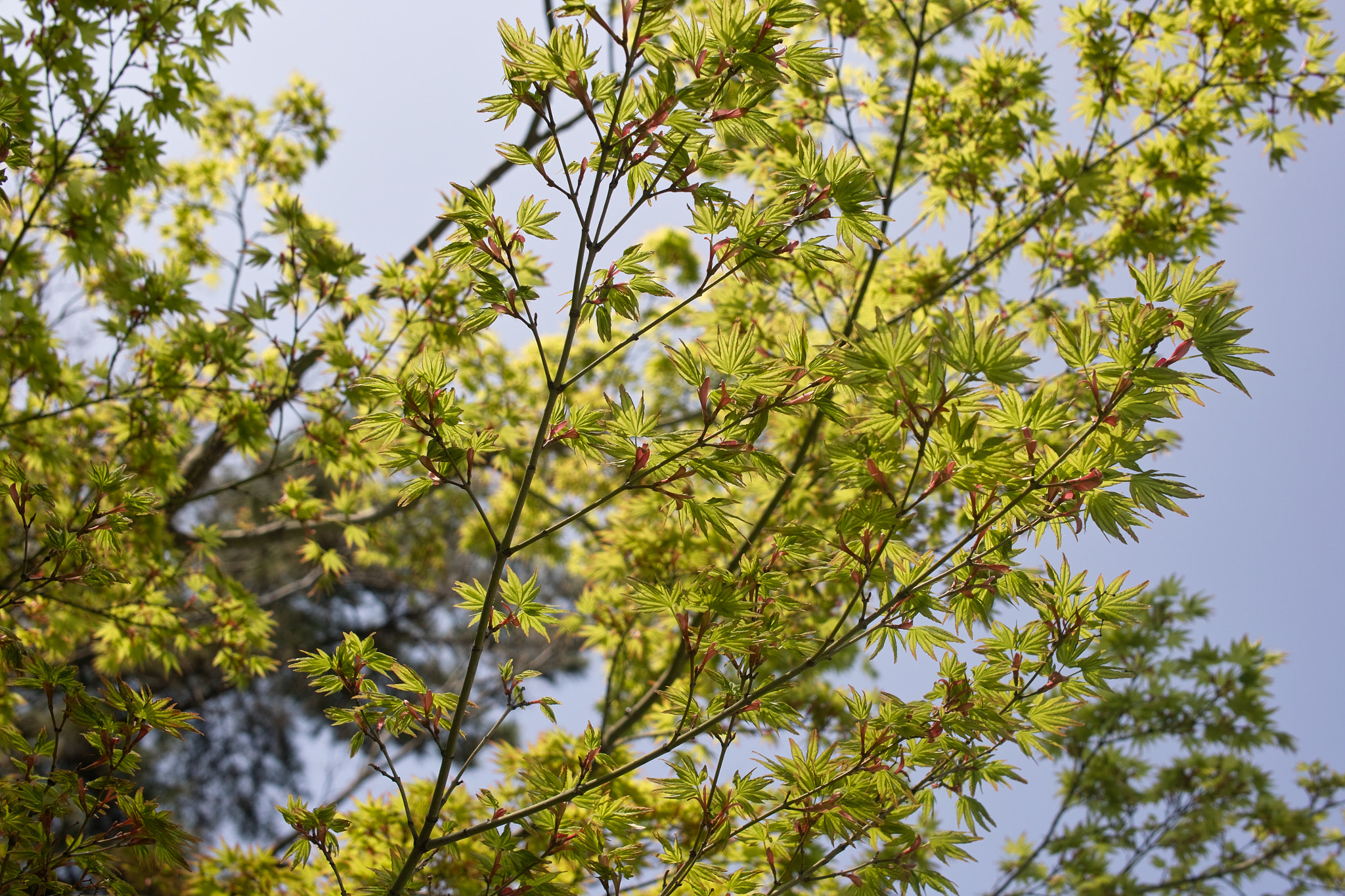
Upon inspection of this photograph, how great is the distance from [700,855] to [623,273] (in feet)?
3.78

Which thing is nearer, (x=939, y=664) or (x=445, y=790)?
(x=445, y=790)

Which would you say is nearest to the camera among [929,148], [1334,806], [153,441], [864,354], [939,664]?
[864,354]

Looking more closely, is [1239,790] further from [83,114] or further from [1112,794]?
[83,114]

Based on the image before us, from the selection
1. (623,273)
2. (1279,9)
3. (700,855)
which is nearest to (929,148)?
(1279,9)

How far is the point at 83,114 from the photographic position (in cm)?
292

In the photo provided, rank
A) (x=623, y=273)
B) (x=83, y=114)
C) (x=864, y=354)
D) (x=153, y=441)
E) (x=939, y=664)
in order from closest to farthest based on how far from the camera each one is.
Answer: (x=864, y=354)
(x=623, y=273)
(x=939, y=664)
(x=83, y=114)
(x=153, y=441)

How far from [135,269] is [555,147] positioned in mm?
2573

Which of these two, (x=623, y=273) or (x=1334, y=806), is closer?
(x=623, y=273)

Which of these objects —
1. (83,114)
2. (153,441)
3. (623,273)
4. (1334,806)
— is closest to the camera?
(623,273)

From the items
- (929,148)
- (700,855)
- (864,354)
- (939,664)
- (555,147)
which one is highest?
(929,148)

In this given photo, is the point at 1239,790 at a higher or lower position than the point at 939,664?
higher

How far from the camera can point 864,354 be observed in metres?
1.29

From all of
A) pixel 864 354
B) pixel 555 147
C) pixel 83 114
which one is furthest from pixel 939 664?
pixel 83 114

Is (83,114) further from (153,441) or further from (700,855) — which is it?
(700,855)
